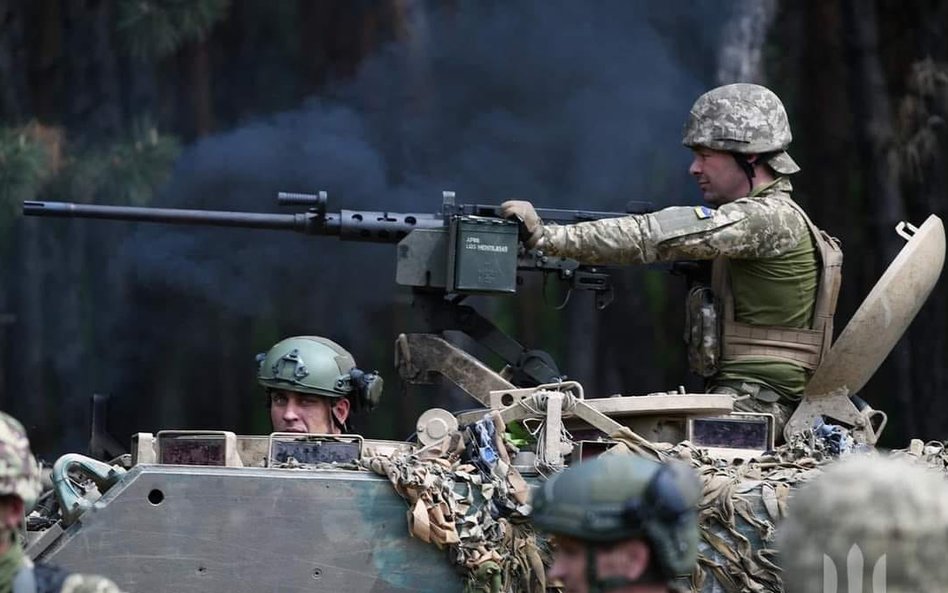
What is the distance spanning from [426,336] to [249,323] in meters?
2.68

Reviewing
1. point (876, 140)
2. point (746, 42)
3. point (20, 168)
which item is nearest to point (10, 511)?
point (20, 168)

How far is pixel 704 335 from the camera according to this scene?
6.57 m

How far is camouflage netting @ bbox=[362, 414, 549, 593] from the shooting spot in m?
5.36

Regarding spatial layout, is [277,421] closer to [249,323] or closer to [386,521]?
[386,521]

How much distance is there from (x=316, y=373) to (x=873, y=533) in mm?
4096

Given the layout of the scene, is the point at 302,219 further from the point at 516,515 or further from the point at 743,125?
the point at 516,515

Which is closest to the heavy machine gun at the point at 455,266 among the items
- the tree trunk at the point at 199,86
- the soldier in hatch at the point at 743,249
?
the soldier in hatch at the point at 743,249

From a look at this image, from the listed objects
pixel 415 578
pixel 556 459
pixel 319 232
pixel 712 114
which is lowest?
pixel 415 578

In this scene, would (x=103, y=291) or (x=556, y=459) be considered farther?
(x=103, y=291)

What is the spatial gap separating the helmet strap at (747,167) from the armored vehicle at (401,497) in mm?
1010

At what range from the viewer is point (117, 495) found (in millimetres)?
5266

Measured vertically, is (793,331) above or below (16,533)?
above

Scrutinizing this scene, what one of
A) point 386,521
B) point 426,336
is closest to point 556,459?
point 386,521

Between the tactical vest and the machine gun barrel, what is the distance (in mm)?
1118
